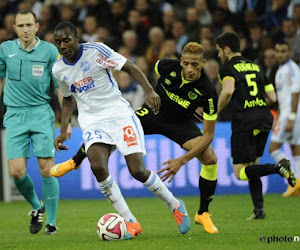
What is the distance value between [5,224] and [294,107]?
543 cm

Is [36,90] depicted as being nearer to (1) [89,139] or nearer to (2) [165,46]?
(1) [89,139]

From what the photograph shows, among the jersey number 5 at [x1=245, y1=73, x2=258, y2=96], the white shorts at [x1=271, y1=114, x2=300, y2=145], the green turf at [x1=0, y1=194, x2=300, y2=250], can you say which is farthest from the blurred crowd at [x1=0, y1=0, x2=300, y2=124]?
the jersey number 5 at [x1=245, y1=73, x2=258, y2=96]

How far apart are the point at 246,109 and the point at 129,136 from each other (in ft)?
9.50

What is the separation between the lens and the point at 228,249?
6.73 metres

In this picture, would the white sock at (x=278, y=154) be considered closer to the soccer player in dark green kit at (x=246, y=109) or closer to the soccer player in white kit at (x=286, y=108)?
the soccer player in white kit at (x=286, y=108)

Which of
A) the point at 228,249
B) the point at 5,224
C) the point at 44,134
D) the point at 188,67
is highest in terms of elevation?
the point at 188,67

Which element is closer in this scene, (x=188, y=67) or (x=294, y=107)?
(x=188, y=67)

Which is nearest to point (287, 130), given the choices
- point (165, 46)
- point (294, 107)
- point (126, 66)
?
point (294, 107)

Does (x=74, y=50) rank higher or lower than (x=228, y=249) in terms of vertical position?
higher

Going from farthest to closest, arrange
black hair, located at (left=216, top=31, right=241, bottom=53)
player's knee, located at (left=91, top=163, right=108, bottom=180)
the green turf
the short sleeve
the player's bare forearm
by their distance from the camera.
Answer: black hair, located at (left=216, top=31, right=241, bottom=53), the short sleeve, the player's bare forearm, player's knee, located at (left=91, top=163, right=108, bottom=180), the green turf

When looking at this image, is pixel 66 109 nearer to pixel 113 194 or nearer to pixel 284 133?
pixel 113 194

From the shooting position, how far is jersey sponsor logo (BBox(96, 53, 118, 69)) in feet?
25.2

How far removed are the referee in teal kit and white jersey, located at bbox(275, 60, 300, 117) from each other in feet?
17.7

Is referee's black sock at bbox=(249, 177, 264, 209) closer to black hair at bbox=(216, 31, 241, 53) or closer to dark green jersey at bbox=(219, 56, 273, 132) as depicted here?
dark green jersey at bbox=(219, 56, 273, 132)
